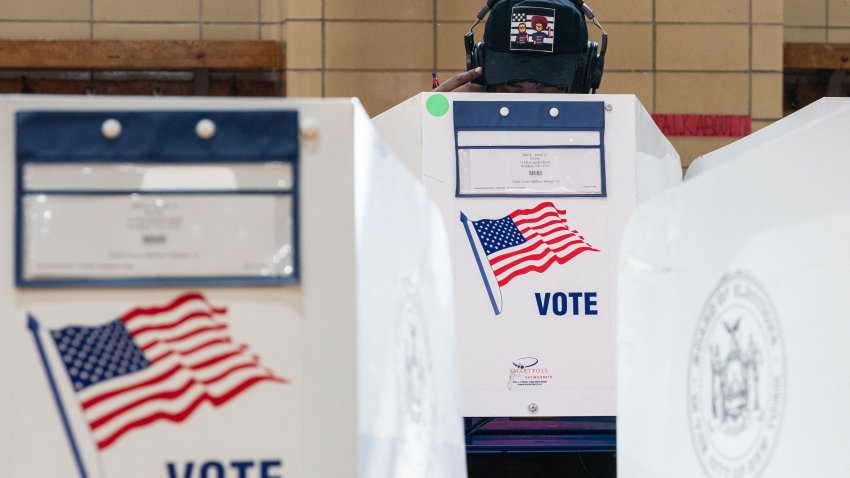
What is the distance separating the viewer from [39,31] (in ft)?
18.5

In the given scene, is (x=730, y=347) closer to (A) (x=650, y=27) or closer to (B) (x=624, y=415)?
(B) (x=624, y=415)

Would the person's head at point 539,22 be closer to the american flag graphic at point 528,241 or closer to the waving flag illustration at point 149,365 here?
the american flag graphic at point 528,241

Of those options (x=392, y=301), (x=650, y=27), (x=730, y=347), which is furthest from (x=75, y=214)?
(x=650, y=27)

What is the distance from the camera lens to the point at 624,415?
1.76 metres

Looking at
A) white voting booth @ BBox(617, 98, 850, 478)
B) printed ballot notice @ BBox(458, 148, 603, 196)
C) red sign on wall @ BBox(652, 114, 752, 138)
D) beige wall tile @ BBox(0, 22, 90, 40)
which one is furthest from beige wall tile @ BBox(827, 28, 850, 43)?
white voting booth @ BBox(617, 98, 850, 478)

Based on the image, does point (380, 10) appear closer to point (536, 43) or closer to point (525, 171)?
point (536, 43)

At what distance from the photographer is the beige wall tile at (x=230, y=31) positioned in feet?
18.7

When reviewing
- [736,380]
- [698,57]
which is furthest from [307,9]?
[736,380]

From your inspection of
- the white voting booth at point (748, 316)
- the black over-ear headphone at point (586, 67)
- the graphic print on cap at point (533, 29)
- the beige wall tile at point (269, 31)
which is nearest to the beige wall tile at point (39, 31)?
the beige wall tile at point (269, 31)

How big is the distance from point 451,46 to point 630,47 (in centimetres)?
90

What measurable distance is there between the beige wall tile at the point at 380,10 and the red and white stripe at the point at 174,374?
450cm

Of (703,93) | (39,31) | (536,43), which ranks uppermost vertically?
(39,31)

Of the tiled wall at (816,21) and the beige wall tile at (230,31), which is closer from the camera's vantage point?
the beige wall tile at (230,31)

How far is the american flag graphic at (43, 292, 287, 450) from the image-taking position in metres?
1.04
